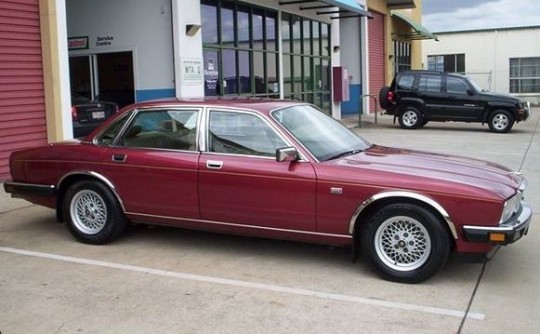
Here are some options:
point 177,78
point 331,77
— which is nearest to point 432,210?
point 177,78

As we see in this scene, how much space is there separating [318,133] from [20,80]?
613cm

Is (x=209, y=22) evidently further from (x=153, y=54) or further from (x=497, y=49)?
(x=497, y=49)

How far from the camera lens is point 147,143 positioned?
6.20m

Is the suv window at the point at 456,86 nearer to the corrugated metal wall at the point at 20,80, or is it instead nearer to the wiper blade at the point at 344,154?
the corrugated metal wall at the point at 20,80

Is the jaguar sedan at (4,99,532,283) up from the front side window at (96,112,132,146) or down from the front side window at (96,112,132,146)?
down

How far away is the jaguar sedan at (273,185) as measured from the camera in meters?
5.04

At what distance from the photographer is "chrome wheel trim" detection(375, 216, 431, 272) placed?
5.10 m

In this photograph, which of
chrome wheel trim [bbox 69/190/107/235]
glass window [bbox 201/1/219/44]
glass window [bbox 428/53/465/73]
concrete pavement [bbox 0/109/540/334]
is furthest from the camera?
glass window [bbox 428/53/465/73]

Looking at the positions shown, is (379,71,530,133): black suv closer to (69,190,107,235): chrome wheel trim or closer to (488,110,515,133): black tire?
(488,110,515,133): black tire

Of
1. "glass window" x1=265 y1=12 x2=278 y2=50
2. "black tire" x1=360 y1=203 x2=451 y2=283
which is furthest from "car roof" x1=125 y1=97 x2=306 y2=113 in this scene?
"glass window" x1=265 y1=12 x2=278 y2=50

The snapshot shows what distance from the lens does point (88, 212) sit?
20.9ft

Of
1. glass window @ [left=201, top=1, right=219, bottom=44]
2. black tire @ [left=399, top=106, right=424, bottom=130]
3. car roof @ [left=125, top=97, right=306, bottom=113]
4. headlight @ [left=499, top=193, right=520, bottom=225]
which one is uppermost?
glass window @ [left=201, top=1, right=219, bottom=44]

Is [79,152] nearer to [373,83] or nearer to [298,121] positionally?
[298,121]

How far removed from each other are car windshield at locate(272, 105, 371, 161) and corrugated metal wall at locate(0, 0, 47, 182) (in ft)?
18.4
